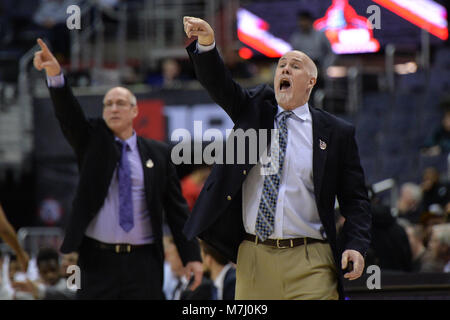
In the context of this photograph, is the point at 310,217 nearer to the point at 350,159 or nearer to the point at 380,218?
the point at 350,159

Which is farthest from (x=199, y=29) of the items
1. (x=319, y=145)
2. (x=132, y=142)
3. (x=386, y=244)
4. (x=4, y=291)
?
(x=4, y=291)

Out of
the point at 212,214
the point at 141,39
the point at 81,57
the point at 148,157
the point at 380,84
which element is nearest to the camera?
the point at 212,214

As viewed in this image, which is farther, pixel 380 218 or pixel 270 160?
pixel 380 218

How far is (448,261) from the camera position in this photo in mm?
6551

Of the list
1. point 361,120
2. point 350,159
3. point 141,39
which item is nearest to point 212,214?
point 350,159

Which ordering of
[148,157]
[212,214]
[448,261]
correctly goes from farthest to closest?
[448,261] → [148,157] → [212,214]

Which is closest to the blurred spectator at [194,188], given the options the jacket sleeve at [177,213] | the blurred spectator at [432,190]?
the blurred spectator at [432,190]

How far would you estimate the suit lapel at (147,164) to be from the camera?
18.0 ft

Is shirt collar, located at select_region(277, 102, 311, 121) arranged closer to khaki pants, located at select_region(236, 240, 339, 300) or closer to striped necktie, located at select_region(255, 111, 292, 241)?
striped necktie, located at select_region(255, 111, 292, 241)

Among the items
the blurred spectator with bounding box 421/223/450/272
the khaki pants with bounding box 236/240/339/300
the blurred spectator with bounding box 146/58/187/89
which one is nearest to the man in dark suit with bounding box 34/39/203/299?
the khaki pants with bounding box 236/240/339/300

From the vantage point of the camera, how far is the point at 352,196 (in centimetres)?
429

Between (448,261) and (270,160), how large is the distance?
287 centimetres

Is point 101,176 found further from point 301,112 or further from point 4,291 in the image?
point 4,291

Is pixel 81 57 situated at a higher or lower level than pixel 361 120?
higher
